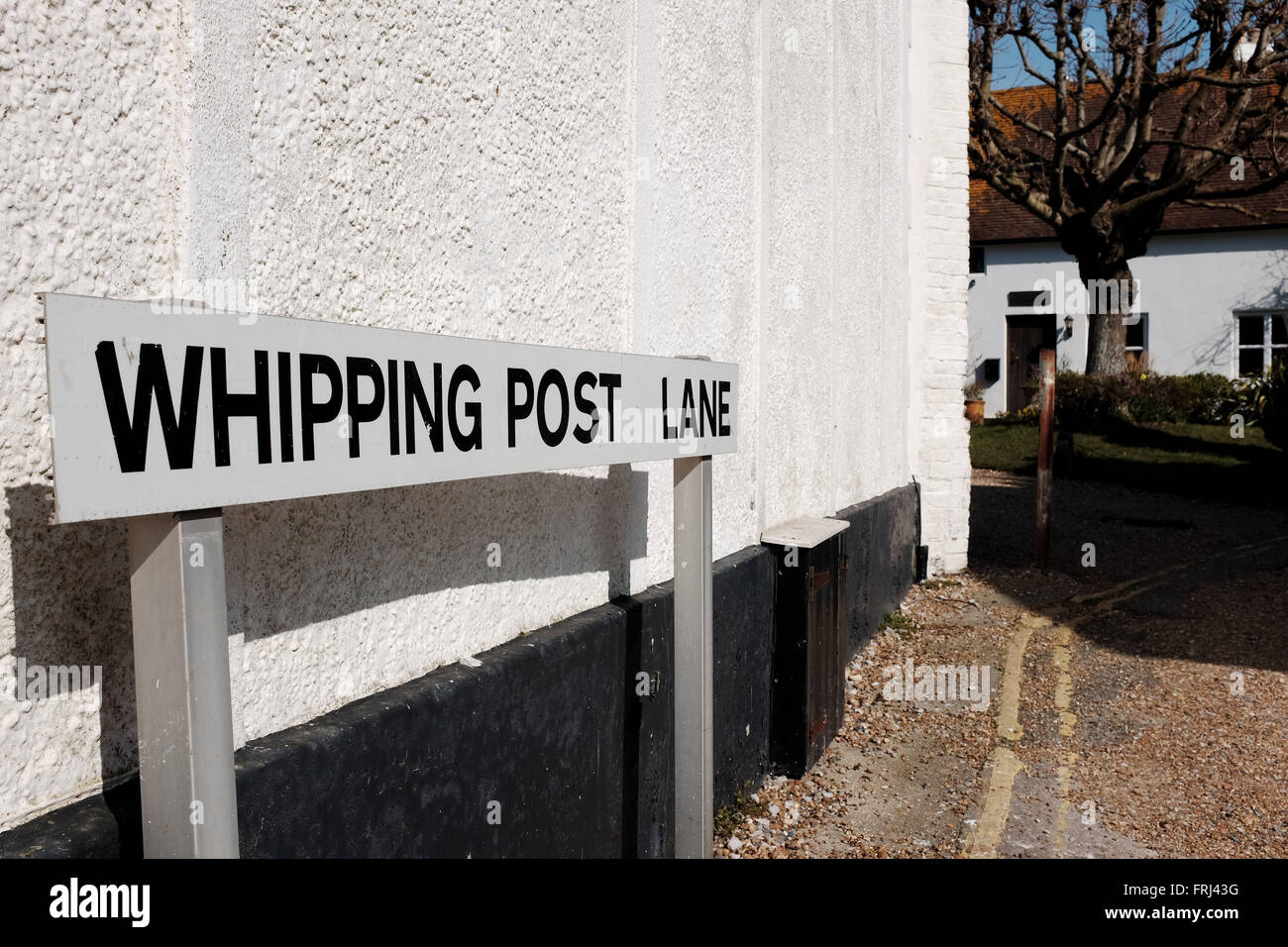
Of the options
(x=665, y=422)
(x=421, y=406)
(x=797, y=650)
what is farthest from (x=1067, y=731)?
(x=421, y=406)

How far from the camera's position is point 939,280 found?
1030cm

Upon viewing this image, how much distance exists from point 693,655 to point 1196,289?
83.6 ft

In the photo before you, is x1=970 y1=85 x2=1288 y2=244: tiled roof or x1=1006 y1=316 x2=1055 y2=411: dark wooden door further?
x1=1006 y1=316 x2=1055 y2=411: dark wooden door

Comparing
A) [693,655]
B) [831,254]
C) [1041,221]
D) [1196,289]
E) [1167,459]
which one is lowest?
[1167,459]

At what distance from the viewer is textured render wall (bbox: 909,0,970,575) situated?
10172mm

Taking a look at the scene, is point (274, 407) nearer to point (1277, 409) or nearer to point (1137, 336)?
point (1277, 409)

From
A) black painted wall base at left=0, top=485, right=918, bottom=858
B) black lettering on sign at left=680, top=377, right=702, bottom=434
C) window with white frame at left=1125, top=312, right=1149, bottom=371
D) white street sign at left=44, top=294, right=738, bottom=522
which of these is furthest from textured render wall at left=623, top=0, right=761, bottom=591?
window with white frame at left=1125, top=312, right=1149, bottom=371

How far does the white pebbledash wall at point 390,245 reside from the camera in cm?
167

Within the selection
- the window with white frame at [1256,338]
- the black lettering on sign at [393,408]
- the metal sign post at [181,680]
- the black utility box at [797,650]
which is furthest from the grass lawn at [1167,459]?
the metal sign post at [181,680]

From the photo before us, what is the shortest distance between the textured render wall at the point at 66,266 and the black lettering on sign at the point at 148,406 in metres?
0.35

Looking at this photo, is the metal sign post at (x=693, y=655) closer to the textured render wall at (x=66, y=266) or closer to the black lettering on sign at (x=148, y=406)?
the textured render wall at (x=66, y=266)

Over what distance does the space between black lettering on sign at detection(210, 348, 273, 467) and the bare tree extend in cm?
1676

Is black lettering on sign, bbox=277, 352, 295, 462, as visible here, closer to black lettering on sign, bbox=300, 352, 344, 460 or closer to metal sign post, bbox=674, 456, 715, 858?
black lettering on sign, bbox=300, 352, 344, 460
